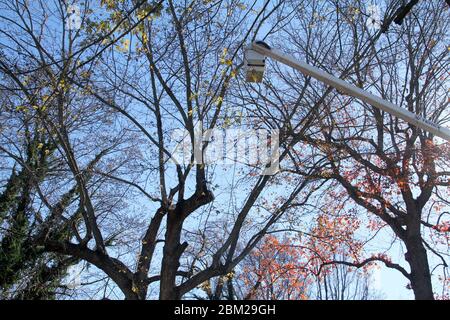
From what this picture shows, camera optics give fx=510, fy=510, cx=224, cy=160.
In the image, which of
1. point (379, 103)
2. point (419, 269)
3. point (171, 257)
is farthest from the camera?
point (419, 269)

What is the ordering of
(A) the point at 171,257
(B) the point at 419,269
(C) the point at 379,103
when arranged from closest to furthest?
(C) the point at 379,103 < (A) the point at 171,257 < (B) the point at 419,269

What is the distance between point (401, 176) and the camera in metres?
13.4

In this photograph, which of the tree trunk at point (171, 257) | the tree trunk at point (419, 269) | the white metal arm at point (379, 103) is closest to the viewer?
the white metal arm at point (379, 103)

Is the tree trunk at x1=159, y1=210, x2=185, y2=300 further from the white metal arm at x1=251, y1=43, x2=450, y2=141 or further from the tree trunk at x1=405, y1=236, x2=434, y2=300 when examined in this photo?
the tree trunk at x1=405, y1=236, x2=434, y2=300

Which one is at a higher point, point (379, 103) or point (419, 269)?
point (379, 103)

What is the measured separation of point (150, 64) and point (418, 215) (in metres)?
8.03

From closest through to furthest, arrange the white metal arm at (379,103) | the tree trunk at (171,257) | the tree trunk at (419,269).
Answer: the white metal arm at (379,103)
the tree trunk at (171,257)
the tree trunk at (419,269)

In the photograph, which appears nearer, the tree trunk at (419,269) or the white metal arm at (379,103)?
the white metal arm at (379,103)

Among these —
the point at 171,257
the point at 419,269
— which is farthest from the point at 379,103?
the point at 419,269

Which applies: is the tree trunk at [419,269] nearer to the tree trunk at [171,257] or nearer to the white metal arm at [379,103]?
A: the tree trunk at [171,257]

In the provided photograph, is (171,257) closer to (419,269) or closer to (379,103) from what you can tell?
(379,103)

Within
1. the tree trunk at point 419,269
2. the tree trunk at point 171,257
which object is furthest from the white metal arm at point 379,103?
the tree trunk at point 419,269

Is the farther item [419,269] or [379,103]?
[419,269]

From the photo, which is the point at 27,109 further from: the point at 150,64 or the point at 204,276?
the point at 204,276
